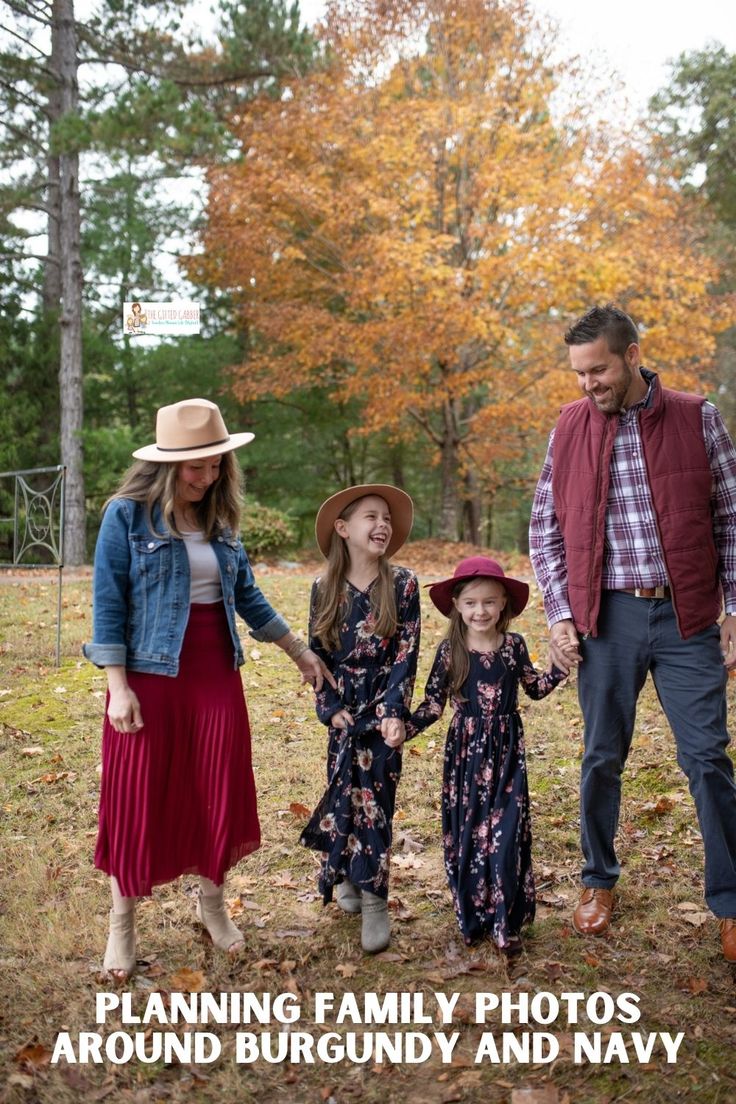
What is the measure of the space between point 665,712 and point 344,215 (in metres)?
12.6

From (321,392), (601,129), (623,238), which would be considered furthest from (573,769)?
(321,392)

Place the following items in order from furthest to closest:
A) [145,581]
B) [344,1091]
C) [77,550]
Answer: [77,550], [145,581], [344,1091]

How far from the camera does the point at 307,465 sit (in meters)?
20.3

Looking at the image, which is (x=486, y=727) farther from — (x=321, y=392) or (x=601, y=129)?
(x=321, y=392)

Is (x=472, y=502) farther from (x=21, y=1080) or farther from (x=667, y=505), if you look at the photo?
(x=21, y=1080)

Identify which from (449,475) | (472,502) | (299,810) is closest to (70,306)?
(449,475)

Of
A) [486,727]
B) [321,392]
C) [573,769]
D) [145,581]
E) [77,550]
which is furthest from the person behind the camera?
[321,392]

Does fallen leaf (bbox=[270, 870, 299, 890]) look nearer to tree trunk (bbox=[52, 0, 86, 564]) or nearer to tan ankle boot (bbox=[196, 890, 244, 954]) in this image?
tan ankle boot (bbox=[196, 890, 244, 954])

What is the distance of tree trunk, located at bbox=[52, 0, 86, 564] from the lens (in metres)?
14.8

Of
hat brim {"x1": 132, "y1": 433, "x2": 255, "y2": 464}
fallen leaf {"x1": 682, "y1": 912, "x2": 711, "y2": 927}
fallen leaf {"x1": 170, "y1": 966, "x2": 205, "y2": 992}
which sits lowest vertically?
fallen leaf {"x1": 170, "y1": 966, "x2": 205, "y2": 992}

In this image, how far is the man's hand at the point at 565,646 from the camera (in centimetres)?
357

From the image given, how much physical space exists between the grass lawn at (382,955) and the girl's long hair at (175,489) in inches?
64.1

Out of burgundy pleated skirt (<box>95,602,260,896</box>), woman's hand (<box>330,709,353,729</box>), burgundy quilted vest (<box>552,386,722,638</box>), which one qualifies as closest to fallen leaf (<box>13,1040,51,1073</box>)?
burgundy pleated skirt (<box>95,602,260,896</box>)

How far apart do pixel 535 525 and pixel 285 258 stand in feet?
43.2
